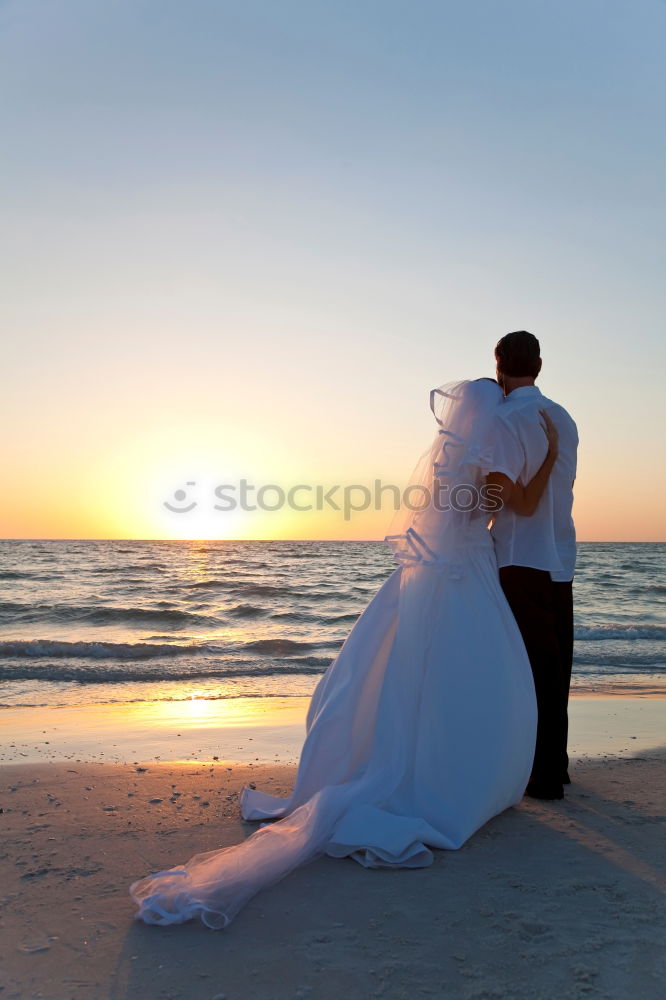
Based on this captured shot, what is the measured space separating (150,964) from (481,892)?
47.1 inches

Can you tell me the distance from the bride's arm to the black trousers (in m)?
0.33

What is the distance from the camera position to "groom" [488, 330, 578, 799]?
13.1ft

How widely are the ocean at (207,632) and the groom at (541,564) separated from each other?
5456 millimetres

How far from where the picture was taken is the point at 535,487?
393 centimetres

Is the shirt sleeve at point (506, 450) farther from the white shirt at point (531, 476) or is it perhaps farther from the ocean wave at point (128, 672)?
the ocean wave at point (128, 672)

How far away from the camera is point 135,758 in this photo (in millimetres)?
5395

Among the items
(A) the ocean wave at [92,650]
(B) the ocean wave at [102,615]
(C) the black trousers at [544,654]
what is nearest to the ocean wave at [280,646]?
(A) the ocean wave at [92,650]

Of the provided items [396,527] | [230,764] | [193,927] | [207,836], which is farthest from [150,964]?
[230,764]

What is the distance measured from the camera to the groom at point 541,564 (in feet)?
13.1

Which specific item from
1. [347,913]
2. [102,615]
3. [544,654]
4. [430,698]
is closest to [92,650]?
[102,615]

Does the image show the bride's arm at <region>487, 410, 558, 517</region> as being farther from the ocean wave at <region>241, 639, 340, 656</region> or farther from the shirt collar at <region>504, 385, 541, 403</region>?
the ocean wave at <region>241, 639, 340, 656</region>

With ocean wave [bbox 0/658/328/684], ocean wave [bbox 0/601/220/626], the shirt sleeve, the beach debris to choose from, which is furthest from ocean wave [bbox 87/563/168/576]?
the beach debris

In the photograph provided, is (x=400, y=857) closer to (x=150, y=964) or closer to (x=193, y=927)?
(x=193, y=927)

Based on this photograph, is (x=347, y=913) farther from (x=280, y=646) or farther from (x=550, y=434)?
(x=280, y=646)
